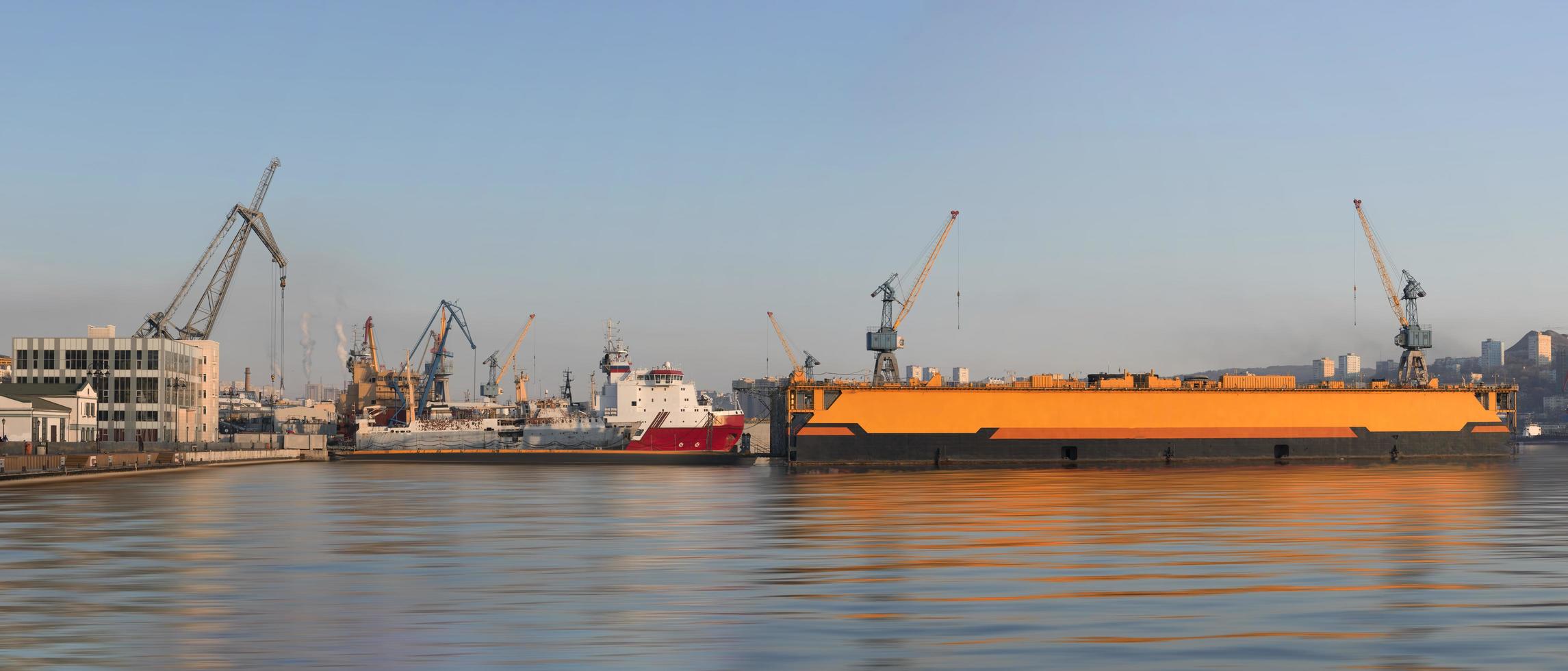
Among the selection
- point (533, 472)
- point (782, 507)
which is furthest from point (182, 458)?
point (782, 507)

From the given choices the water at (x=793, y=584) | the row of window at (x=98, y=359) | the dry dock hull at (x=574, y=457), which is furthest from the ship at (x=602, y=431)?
the water at (x=793, y=584)

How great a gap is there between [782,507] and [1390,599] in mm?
28254

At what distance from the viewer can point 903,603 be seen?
21078mm

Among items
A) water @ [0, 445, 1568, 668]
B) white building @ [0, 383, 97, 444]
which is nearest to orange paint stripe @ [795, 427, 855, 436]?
water @ [0, 445, 1568, 668]

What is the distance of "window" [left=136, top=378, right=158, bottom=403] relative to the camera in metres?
136

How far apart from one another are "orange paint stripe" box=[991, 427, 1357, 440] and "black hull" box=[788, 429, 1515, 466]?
0.34m

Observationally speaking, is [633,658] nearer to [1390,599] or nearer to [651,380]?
[1390,599]

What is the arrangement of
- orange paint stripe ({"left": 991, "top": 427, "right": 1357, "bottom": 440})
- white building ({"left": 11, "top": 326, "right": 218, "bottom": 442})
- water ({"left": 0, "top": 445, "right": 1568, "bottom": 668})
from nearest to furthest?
water ({"left": 0, "top": 445, "right": 1568, "bottom": 668}), orange paint stripe ({"left": 991, "top": 427, "right": 1357, "bottom": 440}), white building ({"left": 11, "top": 326, "right": 218, "bottom": 442})

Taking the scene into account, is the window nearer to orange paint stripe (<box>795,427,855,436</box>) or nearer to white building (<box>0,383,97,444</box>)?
white building (<box>0,383,97,444</box>)

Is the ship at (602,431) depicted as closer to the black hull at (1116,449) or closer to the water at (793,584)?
the black hull at (1116,449)

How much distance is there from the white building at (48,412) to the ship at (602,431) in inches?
952

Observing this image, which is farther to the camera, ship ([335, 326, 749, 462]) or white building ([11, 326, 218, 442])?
white building ([11, 326, 218, 442])

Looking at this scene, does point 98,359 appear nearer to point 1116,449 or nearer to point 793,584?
point 1116,449

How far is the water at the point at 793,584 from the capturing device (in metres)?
16.8
